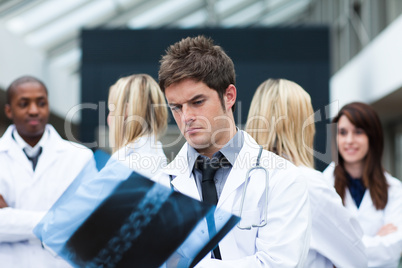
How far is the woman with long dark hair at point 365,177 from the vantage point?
274cm

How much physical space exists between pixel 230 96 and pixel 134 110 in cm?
77

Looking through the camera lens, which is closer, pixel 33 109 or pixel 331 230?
pixel 331 230

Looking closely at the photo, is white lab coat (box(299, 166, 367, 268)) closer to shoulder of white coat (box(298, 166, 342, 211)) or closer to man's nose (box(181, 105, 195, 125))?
shoulder of white coat (box(298, 166, 342, 211))

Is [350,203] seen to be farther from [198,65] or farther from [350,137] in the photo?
[198,65]

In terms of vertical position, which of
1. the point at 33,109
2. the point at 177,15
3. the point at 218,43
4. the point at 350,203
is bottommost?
the point at 350,203

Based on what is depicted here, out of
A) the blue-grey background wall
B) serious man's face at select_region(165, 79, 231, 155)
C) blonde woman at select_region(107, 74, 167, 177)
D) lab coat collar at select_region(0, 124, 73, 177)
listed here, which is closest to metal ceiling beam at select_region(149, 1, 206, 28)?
the blue-grey background wall

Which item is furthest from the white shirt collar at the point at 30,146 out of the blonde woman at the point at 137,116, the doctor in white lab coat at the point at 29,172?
the blonde woman at the point at 137,116

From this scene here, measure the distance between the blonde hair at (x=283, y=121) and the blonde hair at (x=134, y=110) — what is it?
1.53 ft

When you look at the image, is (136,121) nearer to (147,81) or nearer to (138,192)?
(147,81)

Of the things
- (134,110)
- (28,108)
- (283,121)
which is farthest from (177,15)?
(283,121)

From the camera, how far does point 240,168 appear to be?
1.60m

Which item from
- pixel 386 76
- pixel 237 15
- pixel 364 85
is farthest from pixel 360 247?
pixel 237 15

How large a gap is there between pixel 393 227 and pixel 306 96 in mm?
904

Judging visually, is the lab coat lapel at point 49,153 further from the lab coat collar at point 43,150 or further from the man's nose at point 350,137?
the man's nose at point 350,137
